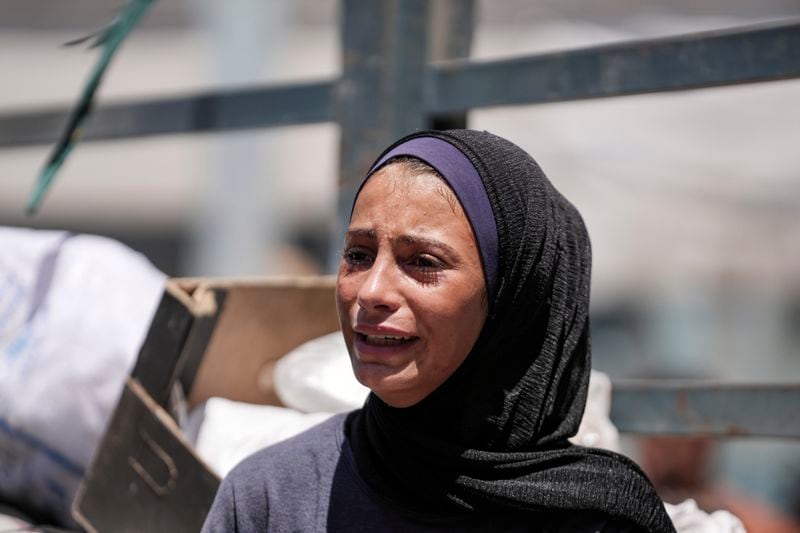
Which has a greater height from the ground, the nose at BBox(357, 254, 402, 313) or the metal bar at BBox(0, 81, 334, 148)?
the nose at BBox(357, 254, 402, 313)

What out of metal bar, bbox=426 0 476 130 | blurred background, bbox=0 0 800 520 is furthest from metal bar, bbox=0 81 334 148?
metal bar, bbox=426 0 476 130

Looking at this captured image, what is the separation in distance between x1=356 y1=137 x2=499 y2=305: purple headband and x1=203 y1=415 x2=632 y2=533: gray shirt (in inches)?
12.6

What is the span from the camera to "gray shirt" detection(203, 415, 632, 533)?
4.81ft

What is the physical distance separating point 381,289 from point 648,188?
99.0 inches

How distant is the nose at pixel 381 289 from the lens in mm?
1390

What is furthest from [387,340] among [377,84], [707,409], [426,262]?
[377,84]

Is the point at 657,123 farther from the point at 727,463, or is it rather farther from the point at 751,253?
the point at 727,463

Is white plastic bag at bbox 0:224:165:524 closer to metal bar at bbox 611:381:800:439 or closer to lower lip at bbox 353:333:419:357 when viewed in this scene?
lower lip at bbox 353:333:419:357

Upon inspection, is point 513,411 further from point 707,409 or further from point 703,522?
point 707,409

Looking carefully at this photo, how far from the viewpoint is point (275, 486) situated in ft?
5.15

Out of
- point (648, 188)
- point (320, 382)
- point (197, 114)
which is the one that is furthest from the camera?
point (648, 188)

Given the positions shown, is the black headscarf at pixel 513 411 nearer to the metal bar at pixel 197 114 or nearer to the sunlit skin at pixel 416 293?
the sunlit skin at pixel 416 293

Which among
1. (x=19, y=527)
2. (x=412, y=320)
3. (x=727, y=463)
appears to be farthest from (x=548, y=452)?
(x=727, y=463)

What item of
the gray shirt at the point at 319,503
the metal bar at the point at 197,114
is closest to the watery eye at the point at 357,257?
the gray shirt at the point at 319,503
